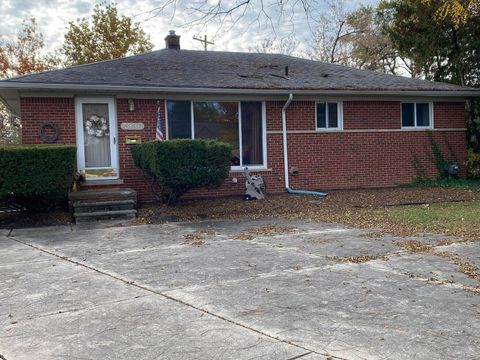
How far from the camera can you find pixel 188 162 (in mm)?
10141

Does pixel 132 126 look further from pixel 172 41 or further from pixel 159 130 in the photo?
pixel 172 41

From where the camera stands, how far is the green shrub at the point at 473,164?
16.2 m

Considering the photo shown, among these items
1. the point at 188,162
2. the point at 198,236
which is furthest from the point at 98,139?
the point at 198,236

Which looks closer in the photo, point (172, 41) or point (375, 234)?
point (375, 234)

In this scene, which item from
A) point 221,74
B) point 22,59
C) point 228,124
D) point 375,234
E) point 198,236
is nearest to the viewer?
point 375,234

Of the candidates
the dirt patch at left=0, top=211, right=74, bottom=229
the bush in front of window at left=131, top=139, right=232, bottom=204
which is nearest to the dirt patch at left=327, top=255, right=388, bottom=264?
the bush in front of window at left=131, top=139, right=232, bottom=204

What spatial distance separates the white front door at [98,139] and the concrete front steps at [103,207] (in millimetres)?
1262

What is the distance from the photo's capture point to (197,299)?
464 centimetres

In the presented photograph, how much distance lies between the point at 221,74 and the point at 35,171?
642 centimetres

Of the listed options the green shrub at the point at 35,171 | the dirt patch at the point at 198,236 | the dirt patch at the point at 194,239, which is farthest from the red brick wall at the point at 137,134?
the dirt patch at the point at 194,239

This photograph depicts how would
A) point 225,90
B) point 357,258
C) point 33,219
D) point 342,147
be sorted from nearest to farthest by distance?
point 357,258, point 33,219, point 225,90, point 342,147

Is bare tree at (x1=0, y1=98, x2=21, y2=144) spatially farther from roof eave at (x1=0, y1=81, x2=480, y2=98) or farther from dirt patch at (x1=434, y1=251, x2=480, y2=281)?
dirt patch at (x1=434, y1=251, x2=480, y2=281)

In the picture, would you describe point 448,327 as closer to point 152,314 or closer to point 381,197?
point 152,314

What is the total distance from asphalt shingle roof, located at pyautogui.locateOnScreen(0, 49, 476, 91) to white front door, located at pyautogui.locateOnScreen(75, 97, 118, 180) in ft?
2.37
